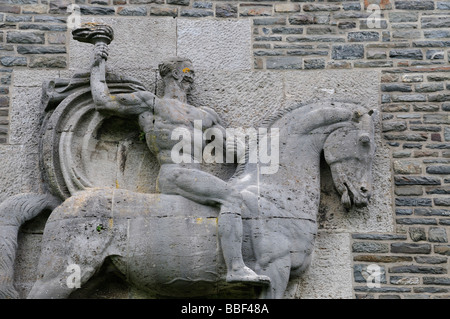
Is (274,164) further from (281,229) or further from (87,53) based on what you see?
(87,53)

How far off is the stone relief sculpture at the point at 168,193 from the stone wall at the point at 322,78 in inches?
8.1

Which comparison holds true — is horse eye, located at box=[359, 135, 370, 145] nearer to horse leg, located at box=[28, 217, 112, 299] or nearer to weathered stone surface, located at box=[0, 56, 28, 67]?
horse leg, located at box=[28, 217, 112, 299]

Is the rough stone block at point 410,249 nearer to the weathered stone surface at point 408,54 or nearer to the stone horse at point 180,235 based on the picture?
the stone horse at point 180,235

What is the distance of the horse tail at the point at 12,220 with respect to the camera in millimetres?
5848

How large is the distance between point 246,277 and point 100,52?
6.60ft

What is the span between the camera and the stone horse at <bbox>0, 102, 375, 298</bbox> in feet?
19.0

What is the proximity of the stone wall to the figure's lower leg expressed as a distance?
0.57 metres

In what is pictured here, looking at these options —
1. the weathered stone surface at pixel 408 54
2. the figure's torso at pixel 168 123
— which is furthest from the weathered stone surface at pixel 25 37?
the weathered stone surface at pixel 408 54

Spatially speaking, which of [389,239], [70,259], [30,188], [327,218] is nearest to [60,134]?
[30,188]

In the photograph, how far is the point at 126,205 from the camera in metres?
5.95

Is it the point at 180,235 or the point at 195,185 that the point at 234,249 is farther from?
the point at 195,185

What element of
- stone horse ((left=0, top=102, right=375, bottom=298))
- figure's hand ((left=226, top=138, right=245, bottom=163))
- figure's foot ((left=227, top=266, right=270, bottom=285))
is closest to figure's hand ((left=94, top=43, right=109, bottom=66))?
stone horse ((left=0, top=102, right=375, bottom=298))

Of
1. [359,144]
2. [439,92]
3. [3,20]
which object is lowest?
[359,144]

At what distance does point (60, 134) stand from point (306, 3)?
88.4 inches
